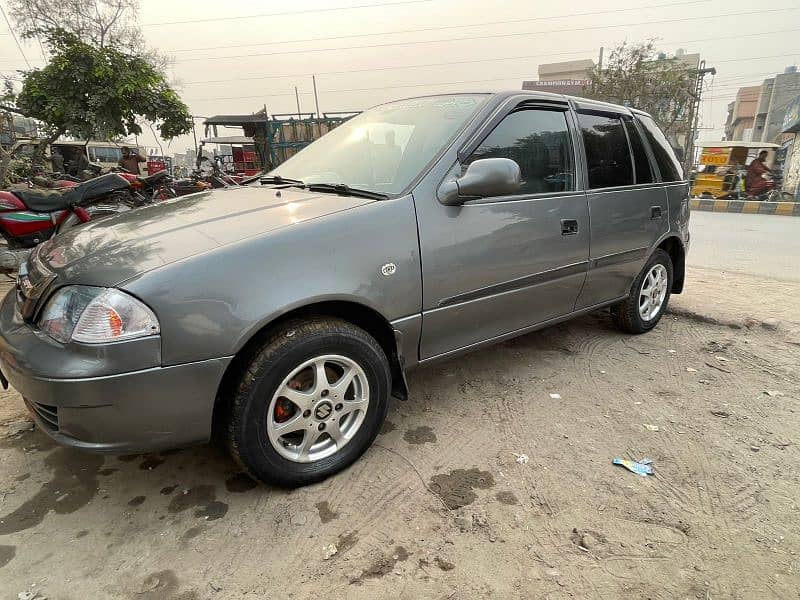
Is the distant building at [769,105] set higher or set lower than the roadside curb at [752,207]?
higher

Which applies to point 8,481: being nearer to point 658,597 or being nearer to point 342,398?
point 342,398

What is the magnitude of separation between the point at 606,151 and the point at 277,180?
2226 millimetres

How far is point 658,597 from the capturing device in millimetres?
1643

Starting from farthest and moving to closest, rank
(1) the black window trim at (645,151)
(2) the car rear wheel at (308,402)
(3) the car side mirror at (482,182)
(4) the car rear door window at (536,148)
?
1. (1) the black window trim at (645,151)
2. (4) the car rear door window at (536,148)
3. (3) the car side mirror at (482,182)
4. (2) the car rear wheel at (308,402)

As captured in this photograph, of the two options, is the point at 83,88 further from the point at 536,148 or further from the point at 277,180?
the point at 536,148

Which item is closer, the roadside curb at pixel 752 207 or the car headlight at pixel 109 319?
the car headlight at pixel 109 319

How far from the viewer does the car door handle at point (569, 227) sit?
2.93 meters

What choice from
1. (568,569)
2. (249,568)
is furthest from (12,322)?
(568,569)

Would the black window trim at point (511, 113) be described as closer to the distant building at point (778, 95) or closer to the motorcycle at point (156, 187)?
the motorcycle at point (156, 187)

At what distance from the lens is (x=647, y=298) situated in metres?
3.99

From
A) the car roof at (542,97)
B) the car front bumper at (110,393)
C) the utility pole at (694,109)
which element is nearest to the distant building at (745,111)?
the utility pole at (694,109)

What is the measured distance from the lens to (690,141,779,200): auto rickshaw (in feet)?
58.2

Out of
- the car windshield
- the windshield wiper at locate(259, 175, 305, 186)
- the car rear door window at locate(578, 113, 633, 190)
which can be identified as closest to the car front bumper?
the car windshield

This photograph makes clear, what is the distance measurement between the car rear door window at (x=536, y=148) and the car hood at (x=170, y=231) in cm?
90
